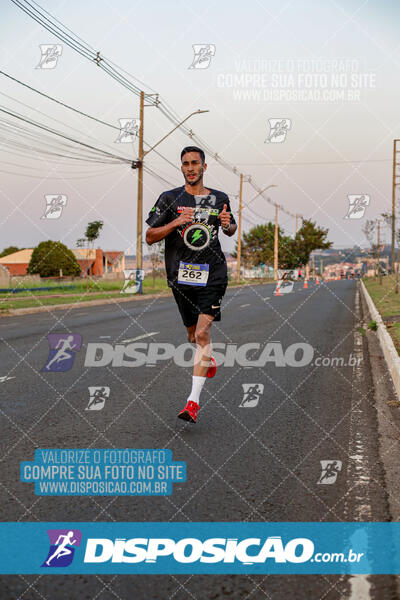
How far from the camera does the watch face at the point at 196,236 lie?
212 inches

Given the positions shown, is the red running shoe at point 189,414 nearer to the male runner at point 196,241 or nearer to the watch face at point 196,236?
the male runner at point 196,241

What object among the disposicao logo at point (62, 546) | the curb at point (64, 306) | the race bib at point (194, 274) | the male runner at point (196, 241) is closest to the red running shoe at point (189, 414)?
the male runner at point (196, 241)

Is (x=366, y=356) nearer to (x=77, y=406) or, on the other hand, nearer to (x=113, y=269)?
(x=77, y=406)

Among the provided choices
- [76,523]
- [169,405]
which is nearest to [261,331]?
[169,405]

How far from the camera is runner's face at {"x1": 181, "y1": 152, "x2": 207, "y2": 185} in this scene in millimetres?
5289

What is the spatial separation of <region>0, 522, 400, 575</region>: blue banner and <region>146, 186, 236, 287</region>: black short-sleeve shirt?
2.57 m

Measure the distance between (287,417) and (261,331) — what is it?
767cm

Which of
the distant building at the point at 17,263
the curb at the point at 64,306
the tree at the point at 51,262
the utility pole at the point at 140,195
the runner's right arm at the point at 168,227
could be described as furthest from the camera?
the distant building at the point at 17,263

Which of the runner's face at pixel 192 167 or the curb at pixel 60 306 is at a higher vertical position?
the runner's face at pixel 192 167

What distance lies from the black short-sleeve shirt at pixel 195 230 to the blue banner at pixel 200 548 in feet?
8.43

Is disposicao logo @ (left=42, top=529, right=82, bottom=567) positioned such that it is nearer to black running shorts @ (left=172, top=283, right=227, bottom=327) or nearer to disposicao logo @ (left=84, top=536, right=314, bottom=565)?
disposicao logo @ (left=84, top=536, right=314, bottom=565)

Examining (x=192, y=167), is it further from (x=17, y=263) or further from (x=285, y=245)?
(x=17, y=263)

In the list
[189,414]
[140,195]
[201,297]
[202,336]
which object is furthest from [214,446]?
[140,195]

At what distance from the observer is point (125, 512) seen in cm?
354
